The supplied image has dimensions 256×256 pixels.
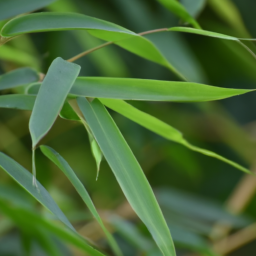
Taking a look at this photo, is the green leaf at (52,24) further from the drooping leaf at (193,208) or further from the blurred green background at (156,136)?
the drooping leaf at (193,208)

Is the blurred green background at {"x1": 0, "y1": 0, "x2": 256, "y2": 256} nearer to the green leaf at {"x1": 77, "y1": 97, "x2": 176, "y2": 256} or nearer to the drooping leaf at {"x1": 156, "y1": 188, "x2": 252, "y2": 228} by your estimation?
the drooping leaf at {"x1": 156, "y1": 188, "x2": 252, "y2": 228}

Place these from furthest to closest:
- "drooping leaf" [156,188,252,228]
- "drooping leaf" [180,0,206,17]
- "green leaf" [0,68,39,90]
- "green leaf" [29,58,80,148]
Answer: "drooping leaf" [156,188,252,228]
"drooping leaf" [180,0,206,17]
"green leaf" [0,68,39,90]
"green leaf" [29,58,80,148]

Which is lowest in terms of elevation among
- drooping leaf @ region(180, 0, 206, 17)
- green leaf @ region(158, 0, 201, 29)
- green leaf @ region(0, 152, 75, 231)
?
green leaf @ region(0, 152, 75, 231)

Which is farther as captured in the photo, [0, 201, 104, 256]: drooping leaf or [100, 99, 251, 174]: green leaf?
[0, 201, 104, 256]: drooping leaf

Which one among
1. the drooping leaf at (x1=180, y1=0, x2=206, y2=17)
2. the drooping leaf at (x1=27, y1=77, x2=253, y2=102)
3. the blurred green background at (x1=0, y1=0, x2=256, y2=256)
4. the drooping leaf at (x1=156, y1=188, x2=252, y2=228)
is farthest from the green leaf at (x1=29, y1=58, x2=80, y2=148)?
the drooping leaf at (x1=156, y1=188, x2=252, y2=228)

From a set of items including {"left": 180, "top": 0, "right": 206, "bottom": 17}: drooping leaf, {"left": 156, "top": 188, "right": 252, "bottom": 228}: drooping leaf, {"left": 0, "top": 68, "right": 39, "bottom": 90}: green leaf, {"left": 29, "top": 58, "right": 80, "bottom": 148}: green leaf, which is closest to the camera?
{"left": 29, "top": 58, "right": 80, "bottom": 148}: green leaf
